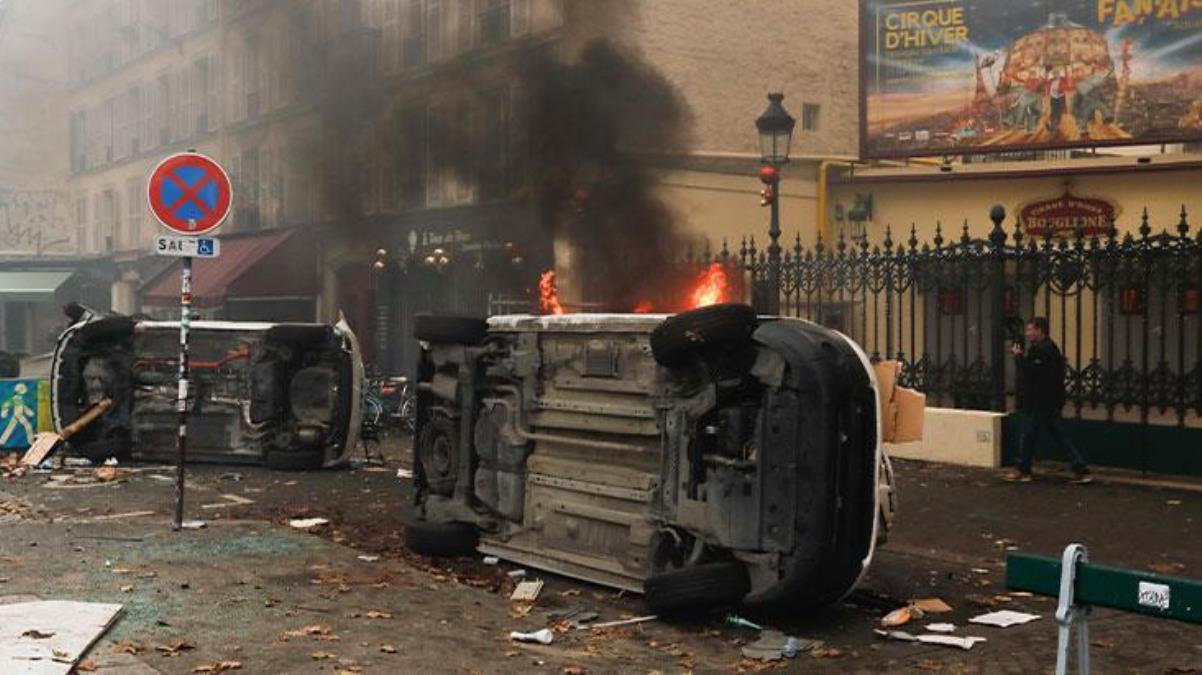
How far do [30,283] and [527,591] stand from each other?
118ft

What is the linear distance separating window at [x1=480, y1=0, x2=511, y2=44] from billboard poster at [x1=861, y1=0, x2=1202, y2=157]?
20.0 feet

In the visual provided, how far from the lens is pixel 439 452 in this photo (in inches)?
343

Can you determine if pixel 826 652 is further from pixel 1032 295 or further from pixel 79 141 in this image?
pixel 79 141

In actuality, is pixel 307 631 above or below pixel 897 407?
below

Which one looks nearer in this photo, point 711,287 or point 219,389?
point 219,389

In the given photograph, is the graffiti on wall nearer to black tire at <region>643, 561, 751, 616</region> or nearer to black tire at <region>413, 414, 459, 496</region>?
black tire at <region>413, 414, 459, 496</region>

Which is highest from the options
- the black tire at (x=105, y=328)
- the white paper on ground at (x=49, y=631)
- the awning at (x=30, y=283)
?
the awning at (x=30, y=283)

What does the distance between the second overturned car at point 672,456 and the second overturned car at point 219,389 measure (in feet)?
16.4

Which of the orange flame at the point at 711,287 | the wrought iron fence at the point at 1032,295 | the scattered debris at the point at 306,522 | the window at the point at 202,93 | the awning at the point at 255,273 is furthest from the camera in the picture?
the window at the point at 202,93

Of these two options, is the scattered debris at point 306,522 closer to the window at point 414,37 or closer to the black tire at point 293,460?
the black tire at point 293,460

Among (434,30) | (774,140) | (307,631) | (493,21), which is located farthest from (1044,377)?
(434,30)

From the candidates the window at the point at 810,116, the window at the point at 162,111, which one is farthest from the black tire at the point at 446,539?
the window at the point at 162,111

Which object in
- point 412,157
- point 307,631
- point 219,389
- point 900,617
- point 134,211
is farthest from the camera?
point 134,211

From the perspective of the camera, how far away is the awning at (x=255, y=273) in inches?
1005
